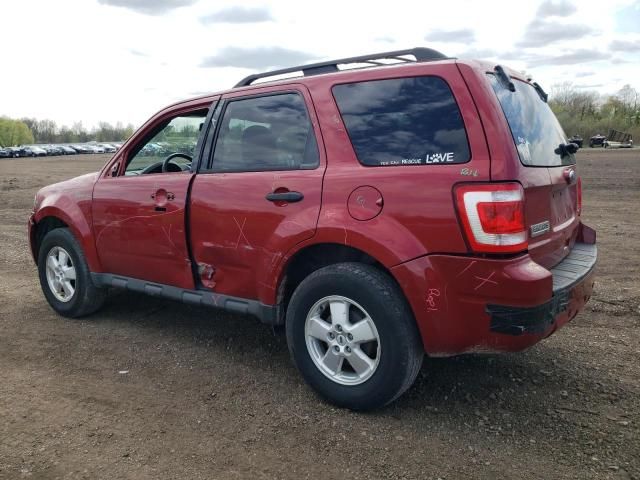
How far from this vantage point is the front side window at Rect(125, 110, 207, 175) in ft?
14.5

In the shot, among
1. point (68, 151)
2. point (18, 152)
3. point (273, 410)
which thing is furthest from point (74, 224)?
point (68, 151)

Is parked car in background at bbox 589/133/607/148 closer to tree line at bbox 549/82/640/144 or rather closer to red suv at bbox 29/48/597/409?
tree line at bbox 549/82/640/144

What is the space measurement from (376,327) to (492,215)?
0.86 metres

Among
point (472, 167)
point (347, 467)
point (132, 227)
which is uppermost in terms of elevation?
point (472, 167)

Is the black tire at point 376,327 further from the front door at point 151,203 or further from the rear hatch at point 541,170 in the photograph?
the front door at point 151,203

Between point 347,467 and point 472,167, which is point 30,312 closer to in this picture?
point 347,467

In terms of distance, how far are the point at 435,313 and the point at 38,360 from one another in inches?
118

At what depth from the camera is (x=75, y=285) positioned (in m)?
4.95

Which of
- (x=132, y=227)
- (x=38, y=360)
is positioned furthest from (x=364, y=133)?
(x=38, y=360)

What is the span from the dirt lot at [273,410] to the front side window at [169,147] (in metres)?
1.37

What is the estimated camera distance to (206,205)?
3803 mm

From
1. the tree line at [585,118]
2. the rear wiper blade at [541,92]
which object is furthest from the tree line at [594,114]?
the rear wiper blade at [541,92]

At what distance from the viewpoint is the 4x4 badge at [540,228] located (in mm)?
2953

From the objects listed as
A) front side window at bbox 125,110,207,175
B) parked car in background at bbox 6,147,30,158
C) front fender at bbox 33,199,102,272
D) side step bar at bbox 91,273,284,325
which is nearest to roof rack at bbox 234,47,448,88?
front side window at bbox 125,110,207,175
